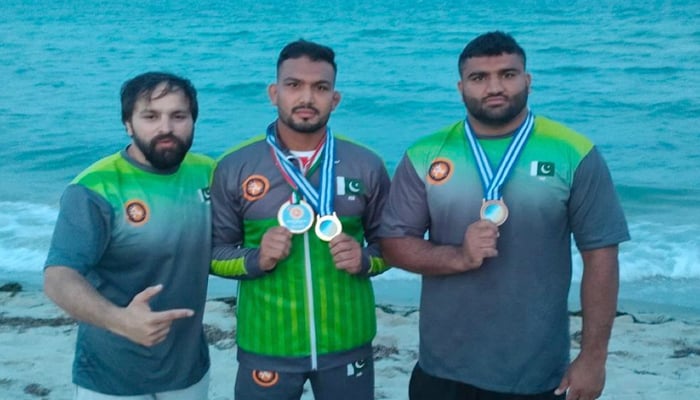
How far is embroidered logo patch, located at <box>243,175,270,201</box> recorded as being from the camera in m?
4.39

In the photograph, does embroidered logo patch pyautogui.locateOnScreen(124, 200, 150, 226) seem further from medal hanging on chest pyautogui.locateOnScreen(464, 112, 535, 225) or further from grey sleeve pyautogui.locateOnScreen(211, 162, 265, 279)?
medal hanging on chest pyautogui.locateOnScreen(464, 112, 535, 225)

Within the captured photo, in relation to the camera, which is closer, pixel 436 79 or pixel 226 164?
pixel 226 164

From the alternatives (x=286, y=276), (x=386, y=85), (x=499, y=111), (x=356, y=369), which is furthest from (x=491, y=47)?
(x=386, y=85)

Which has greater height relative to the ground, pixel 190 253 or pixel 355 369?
pixel 190 253

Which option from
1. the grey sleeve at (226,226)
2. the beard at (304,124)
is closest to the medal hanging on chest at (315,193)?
the beard at (304,124)

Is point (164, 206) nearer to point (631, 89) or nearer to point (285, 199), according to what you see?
point (285, 199)

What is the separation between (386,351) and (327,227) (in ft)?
12.0

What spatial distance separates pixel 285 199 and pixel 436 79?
68.1 feet

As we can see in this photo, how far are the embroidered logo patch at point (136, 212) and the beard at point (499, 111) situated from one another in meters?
1.35

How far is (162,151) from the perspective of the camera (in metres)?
4.19

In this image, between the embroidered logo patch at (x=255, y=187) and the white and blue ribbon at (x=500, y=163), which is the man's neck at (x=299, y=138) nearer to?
the embroidered logo patch at (x=255, y=187)

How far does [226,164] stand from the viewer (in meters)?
4.43

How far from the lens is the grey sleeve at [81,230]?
4.00 meters

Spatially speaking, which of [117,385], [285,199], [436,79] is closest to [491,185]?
[285,199]
